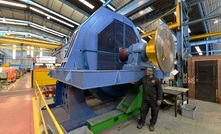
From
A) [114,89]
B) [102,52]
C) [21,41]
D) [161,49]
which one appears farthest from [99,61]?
[21,41]

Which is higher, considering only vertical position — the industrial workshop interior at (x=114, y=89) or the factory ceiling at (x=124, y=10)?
the factory ceiling at (x=124, y=10)

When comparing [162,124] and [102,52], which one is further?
[162,124]

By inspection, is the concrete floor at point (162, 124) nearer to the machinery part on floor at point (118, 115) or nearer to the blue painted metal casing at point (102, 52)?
the machinery part on floor at point (118, 115)

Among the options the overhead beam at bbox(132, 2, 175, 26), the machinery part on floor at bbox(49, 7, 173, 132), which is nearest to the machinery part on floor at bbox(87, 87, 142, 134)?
the machinery part on floor at bbox(49, 7, 173, 132)

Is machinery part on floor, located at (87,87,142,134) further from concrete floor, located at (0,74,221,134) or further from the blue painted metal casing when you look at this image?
the blue painted metal casing

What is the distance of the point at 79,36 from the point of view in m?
2.09

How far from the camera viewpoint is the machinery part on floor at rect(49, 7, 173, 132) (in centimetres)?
152

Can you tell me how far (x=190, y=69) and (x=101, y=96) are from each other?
4240 millimetres

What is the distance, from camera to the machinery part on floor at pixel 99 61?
4.99 ft

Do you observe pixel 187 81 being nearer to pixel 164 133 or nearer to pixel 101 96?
pixel 164 133

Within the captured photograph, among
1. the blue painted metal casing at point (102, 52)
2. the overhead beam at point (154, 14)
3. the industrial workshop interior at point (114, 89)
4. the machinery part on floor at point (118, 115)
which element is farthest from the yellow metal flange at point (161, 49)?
the overhead beam at point (154, 14)

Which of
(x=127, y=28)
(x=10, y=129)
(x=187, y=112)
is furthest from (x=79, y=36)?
(x=187, y=112)

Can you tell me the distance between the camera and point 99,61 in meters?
2.26

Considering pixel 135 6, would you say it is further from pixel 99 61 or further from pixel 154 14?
pixel 99 61
